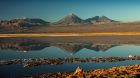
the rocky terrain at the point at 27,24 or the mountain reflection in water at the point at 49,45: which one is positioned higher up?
the mountain reflection in water at the point at 49,45

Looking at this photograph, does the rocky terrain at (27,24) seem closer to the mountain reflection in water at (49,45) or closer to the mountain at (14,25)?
the mountain at (14,25)

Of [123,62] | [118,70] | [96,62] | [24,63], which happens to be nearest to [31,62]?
[24,63]

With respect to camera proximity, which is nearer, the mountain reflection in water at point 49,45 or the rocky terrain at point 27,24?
the mountain reflection in water at point 49,45

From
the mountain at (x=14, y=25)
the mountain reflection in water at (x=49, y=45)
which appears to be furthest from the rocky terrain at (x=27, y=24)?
the mountain reflection in water at (x=49, y=45)

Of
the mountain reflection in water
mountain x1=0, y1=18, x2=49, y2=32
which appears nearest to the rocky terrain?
mountain x1=0, y1=18, x2=49, y2=32

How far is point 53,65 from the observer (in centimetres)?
2408

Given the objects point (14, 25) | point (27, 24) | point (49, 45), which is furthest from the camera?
point (27, 24)

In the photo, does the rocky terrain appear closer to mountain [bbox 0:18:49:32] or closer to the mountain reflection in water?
mountain [bbox 0:18:49:32]

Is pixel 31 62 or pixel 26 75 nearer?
pixel 26 75

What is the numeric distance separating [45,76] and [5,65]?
19.5ft

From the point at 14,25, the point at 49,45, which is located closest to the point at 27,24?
the point at 14,25

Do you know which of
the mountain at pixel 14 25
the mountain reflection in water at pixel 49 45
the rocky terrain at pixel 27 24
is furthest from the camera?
the mountain at pixel 14 25

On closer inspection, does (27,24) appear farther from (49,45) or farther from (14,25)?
(49,45)

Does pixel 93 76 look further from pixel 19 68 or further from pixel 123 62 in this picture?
pixel 123 62
